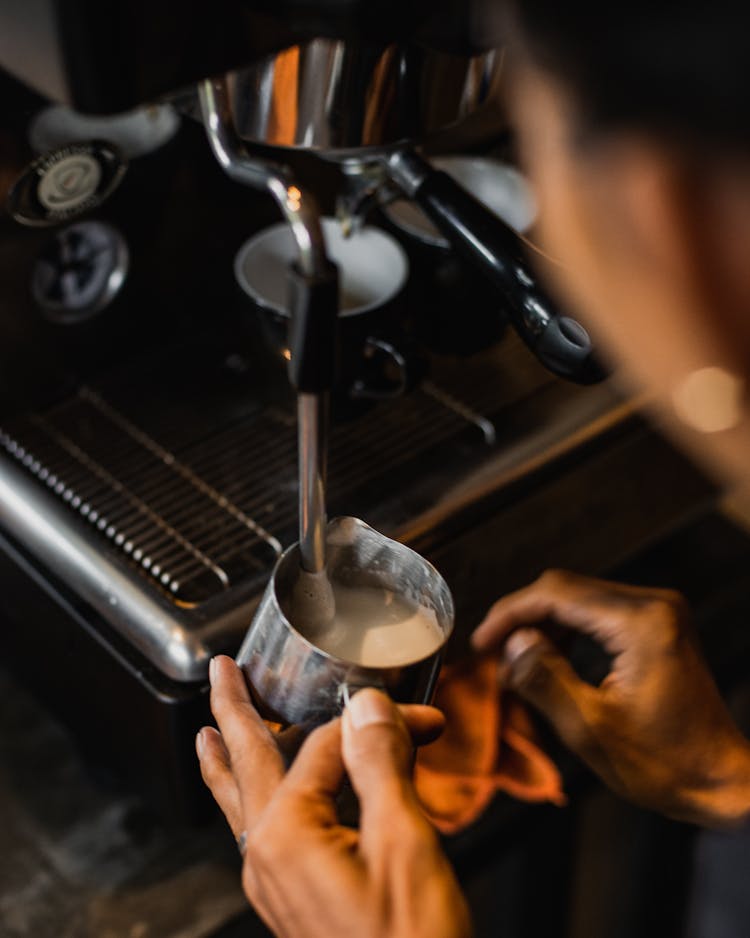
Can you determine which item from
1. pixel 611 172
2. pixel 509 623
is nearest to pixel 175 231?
pixel 509 623

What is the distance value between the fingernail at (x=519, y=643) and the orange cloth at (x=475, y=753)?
0.09 ft

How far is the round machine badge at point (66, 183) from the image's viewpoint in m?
0.79

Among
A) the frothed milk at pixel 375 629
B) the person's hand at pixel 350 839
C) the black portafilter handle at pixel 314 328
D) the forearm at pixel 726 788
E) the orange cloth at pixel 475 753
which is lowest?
the orange cloth at pixel 475 753

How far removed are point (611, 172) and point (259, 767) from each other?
0.37 meters

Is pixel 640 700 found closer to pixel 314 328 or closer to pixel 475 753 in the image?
pixel 475 753

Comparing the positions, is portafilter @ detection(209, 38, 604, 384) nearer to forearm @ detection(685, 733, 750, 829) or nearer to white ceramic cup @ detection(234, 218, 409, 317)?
white ceramic cup @ detection(234, 218, 409, 317)

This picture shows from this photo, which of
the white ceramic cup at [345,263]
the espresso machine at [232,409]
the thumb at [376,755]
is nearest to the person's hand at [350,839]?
the thumb at [376,755]

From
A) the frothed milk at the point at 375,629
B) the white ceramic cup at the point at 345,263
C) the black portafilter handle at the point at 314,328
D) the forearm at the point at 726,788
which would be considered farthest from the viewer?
the white ceramic cup at the point at 345,263

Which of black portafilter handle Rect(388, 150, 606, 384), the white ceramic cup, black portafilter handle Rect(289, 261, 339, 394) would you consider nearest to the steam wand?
black portafilter handle Rect(289, 261, 339, 394)

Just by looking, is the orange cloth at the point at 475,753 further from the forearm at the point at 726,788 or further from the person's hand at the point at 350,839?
the person's hand at the point at 350,839

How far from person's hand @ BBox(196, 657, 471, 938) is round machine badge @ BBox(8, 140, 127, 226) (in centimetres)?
42

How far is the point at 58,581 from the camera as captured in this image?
2.66ft

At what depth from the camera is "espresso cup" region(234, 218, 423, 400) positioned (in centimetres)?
82

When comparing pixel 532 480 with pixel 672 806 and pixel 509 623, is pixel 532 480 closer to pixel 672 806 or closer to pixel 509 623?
pixel 509 623
